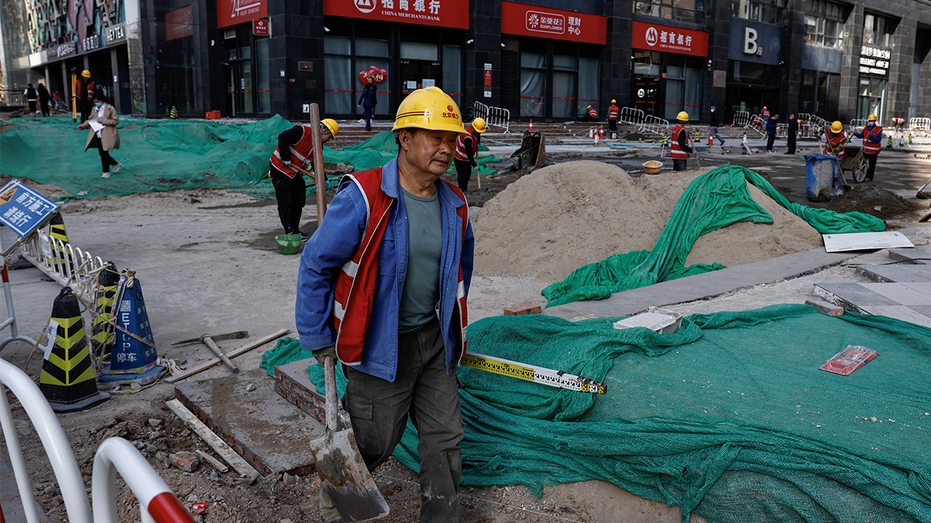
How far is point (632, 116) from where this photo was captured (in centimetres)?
3206

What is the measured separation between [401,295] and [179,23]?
93.0 feet

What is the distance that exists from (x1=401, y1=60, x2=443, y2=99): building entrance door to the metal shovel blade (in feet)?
79.6

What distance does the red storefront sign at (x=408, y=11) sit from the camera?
23422 millimetres

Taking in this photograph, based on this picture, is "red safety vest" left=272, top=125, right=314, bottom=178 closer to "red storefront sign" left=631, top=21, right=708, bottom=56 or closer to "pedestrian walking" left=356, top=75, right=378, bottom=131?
"pedestrian walking" left=356, top=75, right=378, bottom=131

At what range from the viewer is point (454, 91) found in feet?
89.0

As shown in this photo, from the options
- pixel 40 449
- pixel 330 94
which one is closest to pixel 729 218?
pixel 40 449

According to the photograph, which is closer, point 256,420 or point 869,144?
point 256,420

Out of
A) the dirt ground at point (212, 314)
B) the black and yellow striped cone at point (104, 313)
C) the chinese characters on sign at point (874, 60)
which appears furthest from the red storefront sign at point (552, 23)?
the black and yellow striped cone at point (104, 313)

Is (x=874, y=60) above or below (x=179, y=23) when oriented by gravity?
above

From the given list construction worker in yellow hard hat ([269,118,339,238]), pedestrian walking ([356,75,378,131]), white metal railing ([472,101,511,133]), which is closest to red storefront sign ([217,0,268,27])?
pedestrian walking ([356,75,378,131])

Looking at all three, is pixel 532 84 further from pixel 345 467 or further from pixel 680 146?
pixel 345 467

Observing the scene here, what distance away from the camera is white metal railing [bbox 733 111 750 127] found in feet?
119

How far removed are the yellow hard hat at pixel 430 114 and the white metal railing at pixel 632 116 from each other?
30.0 metres

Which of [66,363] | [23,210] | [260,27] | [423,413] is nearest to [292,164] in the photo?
[23,210]
